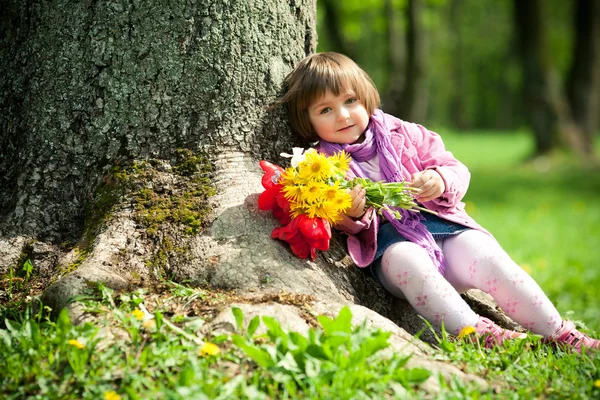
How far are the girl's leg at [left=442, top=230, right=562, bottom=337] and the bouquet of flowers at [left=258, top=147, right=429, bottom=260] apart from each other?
37 cm

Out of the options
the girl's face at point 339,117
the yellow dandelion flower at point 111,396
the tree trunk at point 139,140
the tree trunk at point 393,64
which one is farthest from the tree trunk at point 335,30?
the yellow dandelion flower at point 111,396

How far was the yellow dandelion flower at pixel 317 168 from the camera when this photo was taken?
2701mm

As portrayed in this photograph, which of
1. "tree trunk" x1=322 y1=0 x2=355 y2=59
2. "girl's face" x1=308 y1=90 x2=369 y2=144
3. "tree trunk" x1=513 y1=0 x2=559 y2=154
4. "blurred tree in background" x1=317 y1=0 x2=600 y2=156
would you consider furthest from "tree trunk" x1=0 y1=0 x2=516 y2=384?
"tree trunk" x1=322 y1=0 x2=355 y2=59

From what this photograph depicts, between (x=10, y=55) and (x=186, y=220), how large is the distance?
1.24 m

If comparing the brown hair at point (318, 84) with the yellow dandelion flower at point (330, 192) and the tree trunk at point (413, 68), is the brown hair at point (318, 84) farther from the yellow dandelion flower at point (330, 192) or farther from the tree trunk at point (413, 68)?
the tree trunk at point (413, 68)

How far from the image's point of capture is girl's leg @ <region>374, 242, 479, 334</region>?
274cm

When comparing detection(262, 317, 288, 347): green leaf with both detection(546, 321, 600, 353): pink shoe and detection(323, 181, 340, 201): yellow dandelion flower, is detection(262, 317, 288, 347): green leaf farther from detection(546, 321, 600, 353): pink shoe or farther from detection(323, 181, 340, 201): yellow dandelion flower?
detection(546, 321, 600, 353): pink shoe

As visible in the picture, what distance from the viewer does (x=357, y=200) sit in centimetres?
281

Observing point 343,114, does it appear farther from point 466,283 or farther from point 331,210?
point 466,283

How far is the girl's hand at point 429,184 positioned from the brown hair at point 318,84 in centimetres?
45

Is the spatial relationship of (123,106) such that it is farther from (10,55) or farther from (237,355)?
(237,355)

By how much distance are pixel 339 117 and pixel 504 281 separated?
1111mm

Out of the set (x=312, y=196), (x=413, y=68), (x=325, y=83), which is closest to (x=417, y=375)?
(x=312, y=196)

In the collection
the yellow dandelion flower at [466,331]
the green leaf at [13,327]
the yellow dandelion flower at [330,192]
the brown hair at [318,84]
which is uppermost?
the brown hair at [318,84]
